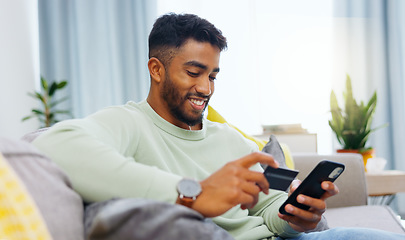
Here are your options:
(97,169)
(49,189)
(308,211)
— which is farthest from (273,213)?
(49,189)

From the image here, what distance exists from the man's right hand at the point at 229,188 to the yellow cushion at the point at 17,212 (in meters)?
0.27

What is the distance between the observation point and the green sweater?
2.27 ft

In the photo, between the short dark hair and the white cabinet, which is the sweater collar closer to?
the short dark hair

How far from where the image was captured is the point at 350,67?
12.2 feet

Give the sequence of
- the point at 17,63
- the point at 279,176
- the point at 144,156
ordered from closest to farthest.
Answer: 1. the point at 279,176
2. the point at 144,156
3. the point at 17,63

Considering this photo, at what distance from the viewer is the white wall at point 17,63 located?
265 cm

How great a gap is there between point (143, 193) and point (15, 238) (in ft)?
0.80

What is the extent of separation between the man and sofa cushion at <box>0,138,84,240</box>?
79 millimetres

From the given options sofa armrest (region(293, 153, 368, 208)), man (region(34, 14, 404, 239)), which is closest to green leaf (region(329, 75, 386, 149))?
sofa armrest (region(293, 153, 368, 208))

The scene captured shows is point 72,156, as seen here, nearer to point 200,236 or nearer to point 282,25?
point 200,236

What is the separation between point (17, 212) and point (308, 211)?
0.67 m

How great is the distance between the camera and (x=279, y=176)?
816 millimetres

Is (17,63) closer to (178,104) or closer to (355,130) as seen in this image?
(178,104)

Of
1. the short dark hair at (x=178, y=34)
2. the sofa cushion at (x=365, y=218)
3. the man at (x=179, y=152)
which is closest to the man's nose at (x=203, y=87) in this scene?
the man at (x=179, y=152)
